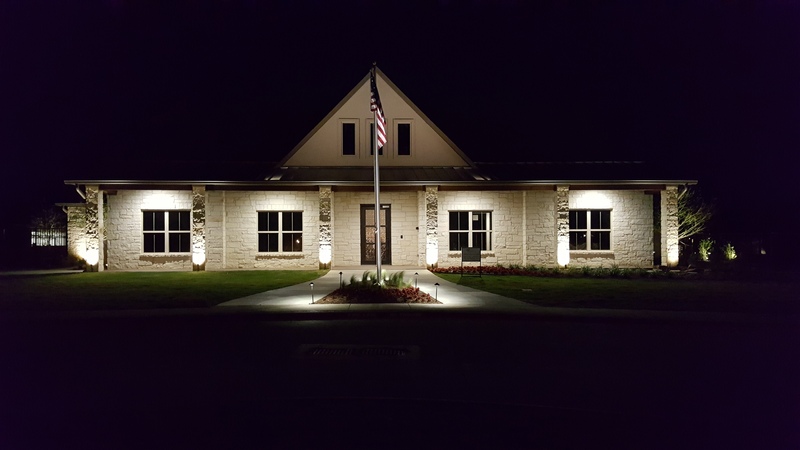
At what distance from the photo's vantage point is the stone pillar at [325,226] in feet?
72.2

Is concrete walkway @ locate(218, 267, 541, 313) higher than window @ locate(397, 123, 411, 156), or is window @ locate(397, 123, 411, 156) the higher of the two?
window @ locate(397, 123, 411, 156)

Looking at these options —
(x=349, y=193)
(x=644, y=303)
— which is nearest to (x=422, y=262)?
(x=349, y=193)

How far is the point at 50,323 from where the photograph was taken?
11.1 metres

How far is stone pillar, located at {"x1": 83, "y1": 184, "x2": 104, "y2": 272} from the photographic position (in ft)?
71.3

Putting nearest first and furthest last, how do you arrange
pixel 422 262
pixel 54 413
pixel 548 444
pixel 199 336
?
1. pixel 548 444
2. pixel 54 413
3. pixel 199 336
4. pixel 422 262

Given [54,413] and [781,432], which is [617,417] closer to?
[781,432]

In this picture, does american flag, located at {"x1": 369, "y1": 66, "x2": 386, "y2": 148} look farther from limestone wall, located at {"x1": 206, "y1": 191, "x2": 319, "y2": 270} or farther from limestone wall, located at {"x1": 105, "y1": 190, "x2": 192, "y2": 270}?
limestone wall, located at {"x1": 105, "y1": 190, "x2": 192, "y2": 270}

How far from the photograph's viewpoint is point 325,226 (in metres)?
22.1

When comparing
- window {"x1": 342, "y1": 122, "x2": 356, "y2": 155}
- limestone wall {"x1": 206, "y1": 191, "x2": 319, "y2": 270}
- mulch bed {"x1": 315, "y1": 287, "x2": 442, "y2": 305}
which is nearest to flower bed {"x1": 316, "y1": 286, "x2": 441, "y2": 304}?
mulch bed {"x1": 315, "y1": 287, "x2": 442, "y2": 305}

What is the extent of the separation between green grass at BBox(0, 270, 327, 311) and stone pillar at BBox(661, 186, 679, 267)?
13765 mm

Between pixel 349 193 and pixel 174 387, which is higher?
pixel 349 193

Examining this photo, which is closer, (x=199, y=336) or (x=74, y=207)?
(x=199, y=336)

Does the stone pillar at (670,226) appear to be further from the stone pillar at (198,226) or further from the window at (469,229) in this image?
the stone pillar at (198,226)

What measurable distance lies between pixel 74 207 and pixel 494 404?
24.3 metres
